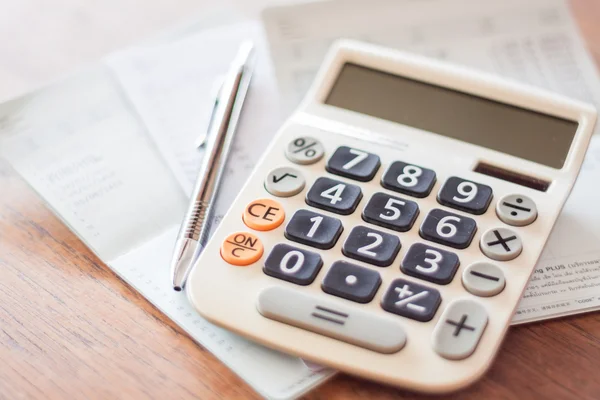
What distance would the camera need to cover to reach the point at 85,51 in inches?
27.0

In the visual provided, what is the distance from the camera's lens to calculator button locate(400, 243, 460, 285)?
1.40 feet

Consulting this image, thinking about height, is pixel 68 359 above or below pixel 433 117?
below

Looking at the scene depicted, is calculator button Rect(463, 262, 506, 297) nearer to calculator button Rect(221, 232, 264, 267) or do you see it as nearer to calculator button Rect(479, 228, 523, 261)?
calculator button Rect(479, 228, 523, 261)

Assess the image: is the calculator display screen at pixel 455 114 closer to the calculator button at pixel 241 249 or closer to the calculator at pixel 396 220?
the calculator at pixel 396 220

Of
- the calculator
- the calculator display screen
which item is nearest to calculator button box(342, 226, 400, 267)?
the calculator

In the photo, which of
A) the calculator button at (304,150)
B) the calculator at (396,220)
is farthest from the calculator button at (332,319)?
the calculator button at (304,150)

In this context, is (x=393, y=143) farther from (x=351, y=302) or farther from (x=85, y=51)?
(x=85, y=51)

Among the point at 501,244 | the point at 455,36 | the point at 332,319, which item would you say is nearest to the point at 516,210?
the point at 501,244

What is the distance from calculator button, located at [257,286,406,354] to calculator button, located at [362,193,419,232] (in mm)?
66

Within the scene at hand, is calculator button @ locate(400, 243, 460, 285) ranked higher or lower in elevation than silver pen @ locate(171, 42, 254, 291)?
higher

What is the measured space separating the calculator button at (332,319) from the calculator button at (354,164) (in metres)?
0.10

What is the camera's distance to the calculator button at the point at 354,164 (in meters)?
0.48

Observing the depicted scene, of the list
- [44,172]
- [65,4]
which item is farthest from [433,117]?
[65,4]

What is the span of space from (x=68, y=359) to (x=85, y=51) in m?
0.35
